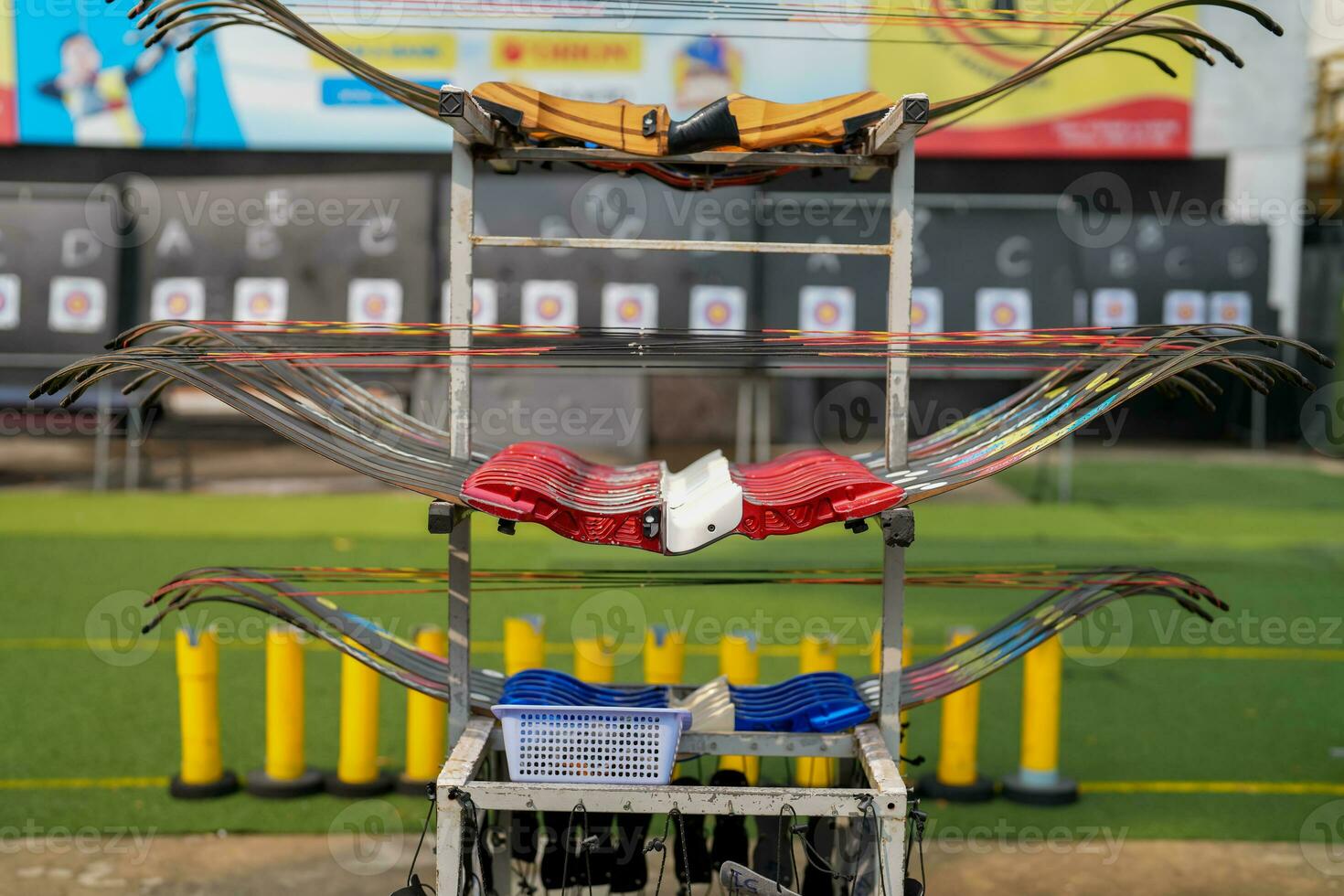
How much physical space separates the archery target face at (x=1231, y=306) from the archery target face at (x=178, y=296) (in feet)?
29.7

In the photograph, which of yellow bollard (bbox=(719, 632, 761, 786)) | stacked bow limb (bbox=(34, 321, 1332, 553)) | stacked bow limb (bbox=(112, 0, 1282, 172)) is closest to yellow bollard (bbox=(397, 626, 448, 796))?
yellow bollard (bbox=(719, 632, 761, 786))

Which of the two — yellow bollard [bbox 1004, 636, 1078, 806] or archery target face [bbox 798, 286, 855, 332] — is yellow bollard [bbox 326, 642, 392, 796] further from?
archery target face [bbox 798, 286, 855, 332]

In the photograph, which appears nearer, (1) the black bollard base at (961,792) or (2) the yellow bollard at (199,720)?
(2) the yellow bollard at (199,720)

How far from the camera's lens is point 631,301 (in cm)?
1135

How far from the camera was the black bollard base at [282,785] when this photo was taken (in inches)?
199

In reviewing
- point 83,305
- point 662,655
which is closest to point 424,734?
point 662,655

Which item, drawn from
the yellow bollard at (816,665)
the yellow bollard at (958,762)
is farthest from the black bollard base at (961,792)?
the yellow bollard at (816,665)

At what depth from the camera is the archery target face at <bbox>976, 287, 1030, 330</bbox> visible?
1124cm

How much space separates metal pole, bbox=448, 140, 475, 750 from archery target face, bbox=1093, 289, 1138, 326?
10.3 meters

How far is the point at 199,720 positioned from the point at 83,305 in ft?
24.6

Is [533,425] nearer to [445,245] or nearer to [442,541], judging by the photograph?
[445,245]

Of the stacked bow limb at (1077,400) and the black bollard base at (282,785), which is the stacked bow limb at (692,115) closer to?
the stacked bow limb at (1077,400)

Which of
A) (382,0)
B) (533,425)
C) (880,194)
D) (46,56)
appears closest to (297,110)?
(46,56)

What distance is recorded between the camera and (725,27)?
34.1 ft
